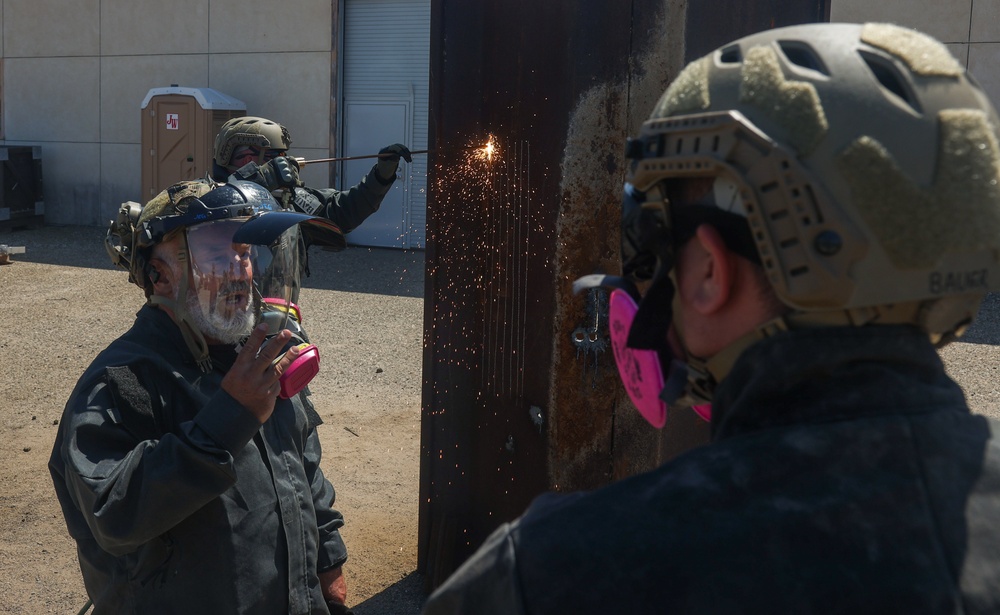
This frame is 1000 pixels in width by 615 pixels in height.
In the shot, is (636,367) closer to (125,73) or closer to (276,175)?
(276,175)

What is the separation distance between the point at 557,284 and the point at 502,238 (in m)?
0.33

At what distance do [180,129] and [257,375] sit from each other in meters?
12.8

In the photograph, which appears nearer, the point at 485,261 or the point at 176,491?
the point at 176,491

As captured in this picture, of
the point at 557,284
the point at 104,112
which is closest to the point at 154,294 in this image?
the point at 557,284

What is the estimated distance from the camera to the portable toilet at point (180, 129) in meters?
14.1

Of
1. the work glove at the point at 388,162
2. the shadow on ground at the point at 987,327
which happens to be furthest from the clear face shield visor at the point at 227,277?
the shadow on ground at the point at 987,327

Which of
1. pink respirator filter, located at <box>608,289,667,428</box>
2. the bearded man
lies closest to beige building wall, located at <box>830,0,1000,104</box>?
the bearded man

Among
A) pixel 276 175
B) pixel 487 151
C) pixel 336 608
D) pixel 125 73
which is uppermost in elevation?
pixel 125 73

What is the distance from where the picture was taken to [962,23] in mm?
11773

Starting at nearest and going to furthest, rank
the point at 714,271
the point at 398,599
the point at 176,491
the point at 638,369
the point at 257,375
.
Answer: the point at 714,271
the point at 638,369
the point at 176,491
the point at 257,375
the point at 398,599

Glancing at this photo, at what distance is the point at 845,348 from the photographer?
1.16 m

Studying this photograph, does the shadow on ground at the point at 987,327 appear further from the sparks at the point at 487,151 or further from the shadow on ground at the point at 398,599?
the sparks at the point at 487,151

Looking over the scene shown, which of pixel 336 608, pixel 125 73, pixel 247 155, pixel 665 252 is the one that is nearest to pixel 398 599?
pixel 336 608

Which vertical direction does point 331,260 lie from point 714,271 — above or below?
below
